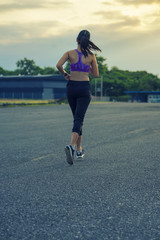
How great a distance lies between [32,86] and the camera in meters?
92.4

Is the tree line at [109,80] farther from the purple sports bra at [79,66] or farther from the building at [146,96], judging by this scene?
the purple sports bra at [79,66]

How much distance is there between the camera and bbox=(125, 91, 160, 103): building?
100m

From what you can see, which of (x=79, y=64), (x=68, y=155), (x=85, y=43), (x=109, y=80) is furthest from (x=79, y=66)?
(x=109, y=80)

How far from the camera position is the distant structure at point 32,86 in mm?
91906

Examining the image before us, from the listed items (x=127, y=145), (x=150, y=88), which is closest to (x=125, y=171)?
(x=127, y=145)

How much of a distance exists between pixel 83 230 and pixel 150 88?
122652 millimetres

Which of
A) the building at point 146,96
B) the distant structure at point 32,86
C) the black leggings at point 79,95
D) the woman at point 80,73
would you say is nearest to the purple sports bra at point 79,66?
the woman at point 80,73

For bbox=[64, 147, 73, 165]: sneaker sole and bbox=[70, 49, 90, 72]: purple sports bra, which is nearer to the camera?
bbox=[64, 147, 73, 165]: sneaker sole

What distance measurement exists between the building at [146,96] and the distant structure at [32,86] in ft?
74.9

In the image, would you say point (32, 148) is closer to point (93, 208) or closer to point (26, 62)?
point (93, 208)

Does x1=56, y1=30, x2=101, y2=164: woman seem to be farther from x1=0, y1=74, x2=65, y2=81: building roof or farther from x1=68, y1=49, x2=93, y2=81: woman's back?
x1=0, y1=74, x2=65, y2=81: building roof

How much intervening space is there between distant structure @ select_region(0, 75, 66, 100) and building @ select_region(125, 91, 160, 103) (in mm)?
22816

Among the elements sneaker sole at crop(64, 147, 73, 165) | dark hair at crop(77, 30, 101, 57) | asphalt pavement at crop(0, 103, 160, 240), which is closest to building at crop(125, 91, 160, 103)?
dark hair at crop(77, 30, 101, 57)

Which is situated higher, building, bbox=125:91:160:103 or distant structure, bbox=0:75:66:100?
distant structure, bbox=0:75:66:100
